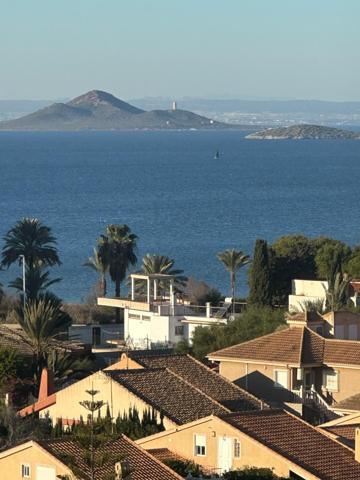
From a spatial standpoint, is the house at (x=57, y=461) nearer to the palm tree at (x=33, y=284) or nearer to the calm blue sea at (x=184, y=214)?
the palm tree at (x=33, y=284)

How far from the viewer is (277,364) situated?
34938 mm

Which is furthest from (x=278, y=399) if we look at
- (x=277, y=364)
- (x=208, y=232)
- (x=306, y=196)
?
(x=306, y=196)

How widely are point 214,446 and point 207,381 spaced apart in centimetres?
724

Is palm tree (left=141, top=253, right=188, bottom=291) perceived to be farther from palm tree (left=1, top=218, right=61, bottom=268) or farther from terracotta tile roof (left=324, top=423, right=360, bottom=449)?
terracotta tile roof (left=324, top=423, right=360, bottom=449)

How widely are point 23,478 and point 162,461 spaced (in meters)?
2.52

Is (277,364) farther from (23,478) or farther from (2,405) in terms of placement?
(23,478)

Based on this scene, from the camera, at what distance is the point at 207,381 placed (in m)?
33.0

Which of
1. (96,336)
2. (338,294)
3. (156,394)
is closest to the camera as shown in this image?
(156,394)

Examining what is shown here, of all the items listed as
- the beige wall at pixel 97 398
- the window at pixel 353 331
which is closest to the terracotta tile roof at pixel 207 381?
the beige wall at pixel 97 398

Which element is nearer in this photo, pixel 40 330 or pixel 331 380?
pixel 331 380

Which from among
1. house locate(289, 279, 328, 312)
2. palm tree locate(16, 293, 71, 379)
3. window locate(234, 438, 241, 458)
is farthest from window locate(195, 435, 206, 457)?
house locate(289, 279, 328, 312)

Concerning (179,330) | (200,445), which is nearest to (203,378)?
(200,445)

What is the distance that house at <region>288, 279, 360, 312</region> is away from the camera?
2073 inches

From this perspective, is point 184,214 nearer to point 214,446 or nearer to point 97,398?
point 97,398
